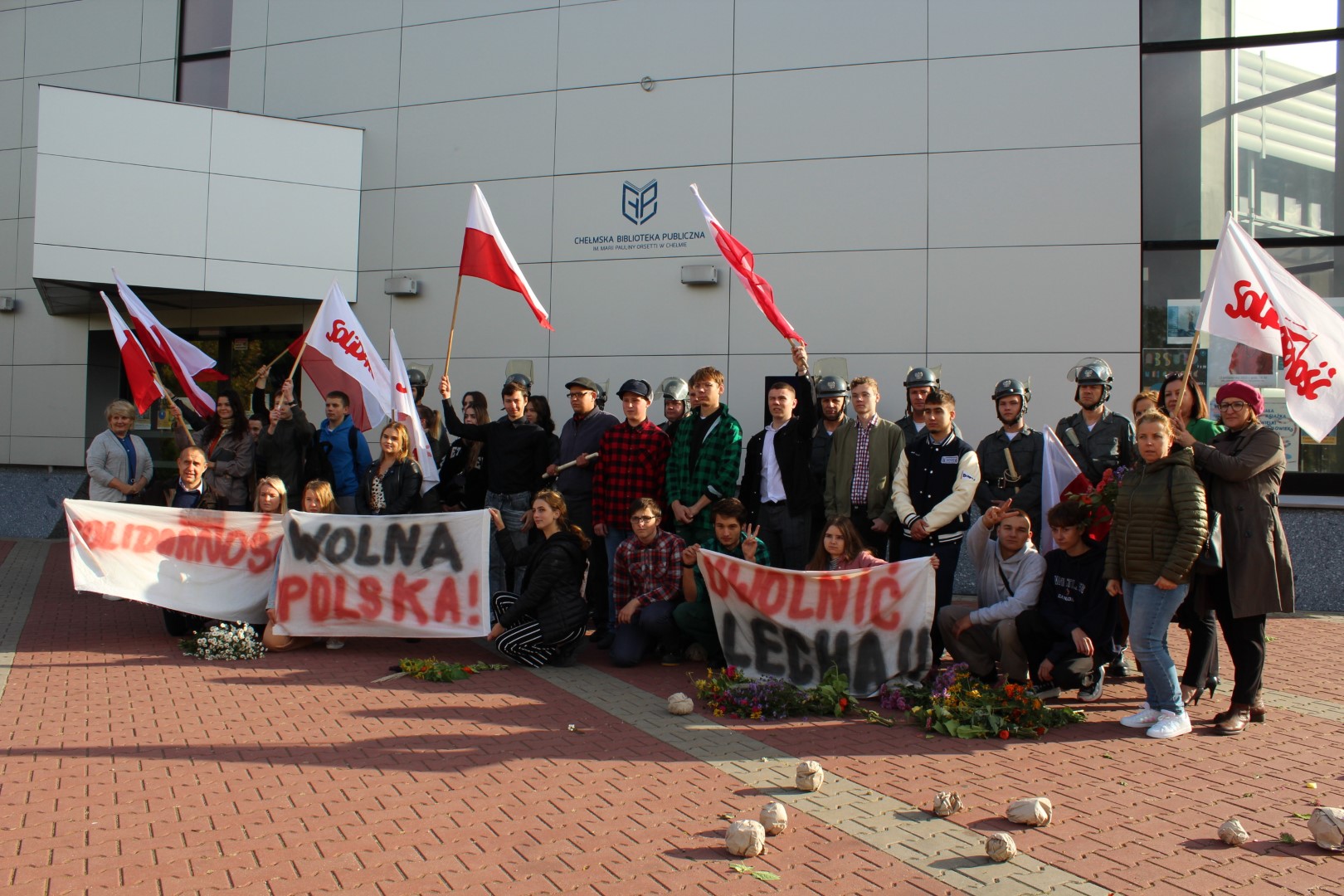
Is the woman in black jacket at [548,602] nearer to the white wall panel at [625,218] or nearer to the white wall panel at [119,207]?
the white wall panel at [625,218]

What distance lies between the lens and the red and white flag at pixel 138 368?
10039 millimetres

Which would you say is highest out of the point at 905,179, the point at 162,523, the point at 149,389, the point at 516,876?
the point at 905,179

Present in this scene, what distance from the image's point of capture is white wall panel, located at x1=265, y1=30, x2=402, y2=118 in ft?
46.7

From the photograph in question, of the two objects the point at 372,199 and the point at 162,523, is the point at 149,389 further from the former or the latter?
the point at 372,199

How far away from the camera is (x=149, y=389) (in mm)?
10047

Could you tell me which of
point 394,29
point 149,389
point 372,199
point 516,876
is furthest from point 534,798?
point 394,29

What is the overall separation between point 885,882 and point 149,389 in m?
8.61

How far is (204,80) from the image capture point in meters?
15.5

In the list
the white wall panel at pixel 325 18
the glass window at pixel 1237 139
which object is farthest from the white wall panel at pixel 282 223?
the glass window at pixel 1237 139

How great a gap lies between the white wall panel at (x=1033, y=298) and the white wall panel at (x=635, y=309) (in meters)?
2.57

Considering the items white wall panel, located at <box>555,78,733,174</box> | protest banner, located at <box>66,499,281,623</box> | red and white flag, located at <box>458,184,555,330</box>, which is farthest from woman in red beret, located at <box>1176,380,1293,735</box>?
Result: white wall panel, located at <box>555,78,733,174</box>

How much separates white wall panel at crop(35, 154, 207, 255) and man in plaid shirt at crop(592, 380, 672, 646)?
7.81 m

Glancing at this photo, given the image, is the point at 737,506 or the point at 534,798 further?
the point at 737,506

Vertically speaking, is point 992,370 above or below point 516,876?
above
